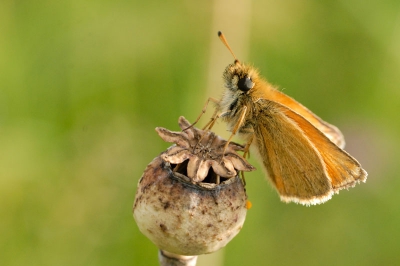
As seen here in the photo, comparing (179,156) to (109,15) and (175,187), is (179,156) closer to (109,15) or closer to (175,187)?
(175,187)

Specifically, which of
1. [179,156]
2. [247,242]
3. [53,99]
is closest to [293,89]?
[247,242]

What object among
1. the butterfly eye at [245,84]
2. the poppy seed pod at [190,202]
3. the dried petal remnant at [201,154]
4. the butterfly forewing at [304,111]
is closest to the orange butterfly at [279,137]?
the butterfly eye at [245,84]

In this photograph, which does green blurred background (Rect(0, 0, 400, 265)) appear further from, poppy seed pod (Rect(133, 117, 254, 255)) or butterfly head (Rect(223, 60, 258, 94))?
poppy seed pod (Rect(133, 117, 254, 255))

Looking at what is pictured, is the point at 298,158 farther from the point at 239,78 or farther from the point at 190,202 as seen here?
the point at 190,202

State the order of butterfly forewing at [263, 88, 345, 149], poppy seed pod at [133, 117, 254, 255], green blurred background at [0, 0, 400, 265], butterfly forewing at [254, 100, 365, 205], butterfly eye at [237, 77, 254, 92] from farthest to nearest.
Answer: green blurred background at [0, 0, 400, 265] → butterfly forewing at [263, 88, 345, 149] → butterfly eye at [237, 77, 254, 92] → butterfly forewing at [254, 100, 365, 205] → poppy seed pod at [133, 117, 254, 255]

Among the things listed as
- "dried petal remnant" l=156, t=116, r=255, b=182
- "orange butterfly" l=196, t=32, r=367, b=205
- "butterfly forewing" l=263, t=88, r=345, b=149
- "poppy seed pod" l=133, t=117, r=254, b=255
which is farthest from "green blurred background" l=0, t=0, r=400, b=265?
"poppy seed pod" l=133, t=117, r=254, b=255

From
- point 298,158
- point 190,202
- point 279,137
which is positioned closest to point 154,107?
point 279,137

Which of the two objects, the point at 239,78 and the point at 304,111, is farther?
the point at 304,111
